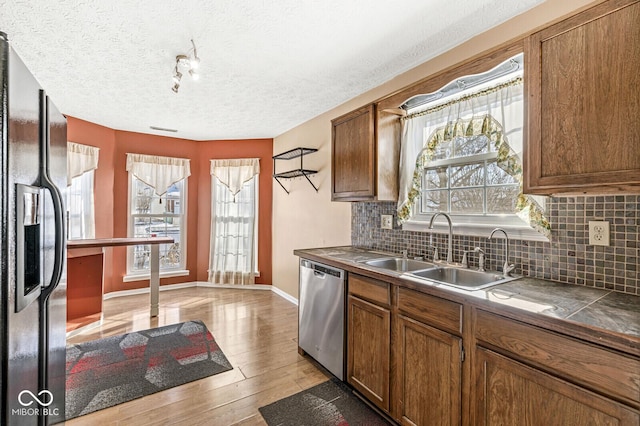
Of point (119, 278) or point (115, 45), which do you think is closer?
point (115, 45)

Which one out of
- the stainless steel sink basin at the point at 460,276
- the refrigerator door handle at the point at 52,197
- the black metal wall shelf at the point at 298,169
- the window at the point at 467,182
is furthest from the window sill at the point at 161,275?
the stainless steel sink basin at the point at 460,276

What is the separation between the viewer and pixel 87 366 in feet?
7.92

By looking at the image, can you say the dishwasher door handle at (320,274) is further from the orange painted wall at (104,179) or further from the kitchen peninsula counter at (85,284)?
the orange painted wall at (104,179)

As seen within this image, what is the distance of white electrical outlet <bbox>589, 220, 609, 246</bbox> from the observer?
1.43 meters

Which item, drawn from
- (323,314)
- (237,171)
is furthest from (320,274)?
(237,171)

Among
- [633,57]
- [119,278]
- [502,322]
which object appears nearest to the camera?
[633,57]

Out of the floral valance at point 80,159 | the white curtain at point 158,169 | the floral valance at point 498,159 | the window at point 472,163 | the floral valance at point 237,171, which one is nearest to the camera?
the floral valance at point 498,159

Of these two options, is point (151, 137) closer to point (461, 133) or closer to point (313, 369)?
point (313, 369)

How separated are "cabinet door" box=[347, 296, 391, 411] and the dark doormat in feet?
0.32

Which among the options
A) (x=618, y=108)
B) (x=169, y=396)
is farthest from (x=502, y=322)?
(x=169, y=396)

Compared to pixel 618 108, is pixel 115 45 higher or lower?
higher

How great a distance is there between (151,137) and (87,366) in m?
3.28

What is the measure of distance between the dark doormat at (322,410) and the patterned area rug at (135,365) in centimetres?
69

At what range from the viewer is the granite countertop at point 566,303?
38.3 inches
